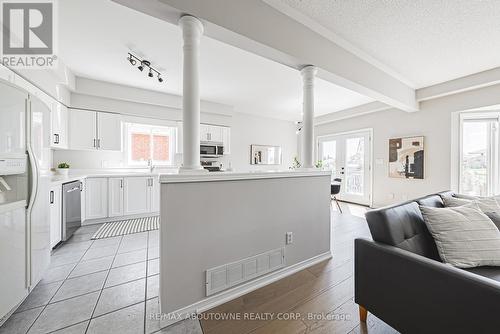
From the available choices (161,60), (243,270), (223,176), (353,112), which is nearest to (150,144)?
(161,60)

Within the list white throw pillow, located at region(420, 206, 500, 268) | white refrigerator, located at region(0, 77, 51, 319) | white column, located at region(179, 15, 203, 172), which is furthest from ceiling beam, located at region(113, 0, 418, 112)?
white throw pillow, located at region(420, 206, 500, 268)

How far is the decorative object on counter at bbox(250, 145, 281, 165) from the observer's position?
6017 millimetres

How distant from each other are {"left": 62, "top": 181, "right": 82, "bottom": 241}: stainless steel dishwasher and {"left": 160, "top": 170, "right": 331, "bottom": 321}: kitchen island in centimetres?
234

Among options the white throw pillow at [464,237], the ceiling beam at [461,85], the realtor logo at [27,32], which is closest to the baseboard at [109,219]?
the realtor logo at [27,32]

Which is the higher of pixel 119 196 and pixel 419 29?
pixel 419 29

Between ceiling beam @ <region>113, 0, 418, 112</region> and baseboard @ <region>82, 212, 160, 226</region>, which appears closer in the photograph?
ceiling beam @ <region>113, 0, 418, 112</region>

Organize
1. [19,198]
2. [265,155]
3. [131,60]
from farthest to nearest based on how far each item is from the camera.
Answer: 1. [265,155]
2. [131,60]
3. [19,198]

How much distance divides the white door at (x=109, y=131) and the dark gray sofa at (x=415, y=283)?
14.6 ft

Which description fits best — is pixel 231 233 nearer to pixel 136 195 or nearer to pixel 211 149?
pixel 136 195

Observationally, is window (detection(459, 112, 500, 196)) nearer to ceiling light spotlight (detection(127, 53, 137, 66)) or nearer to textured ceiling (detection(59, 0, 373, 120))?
textured ceiling (detection(59, 0, 373, 120))

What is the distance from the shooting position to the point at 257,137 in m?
6.13

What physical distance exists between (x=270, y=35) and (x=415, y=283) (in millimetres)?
2172

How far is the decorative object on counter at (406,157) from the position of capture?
3965 millimetres

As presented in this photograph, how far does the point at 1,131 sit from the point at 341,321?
2738 millimetres
